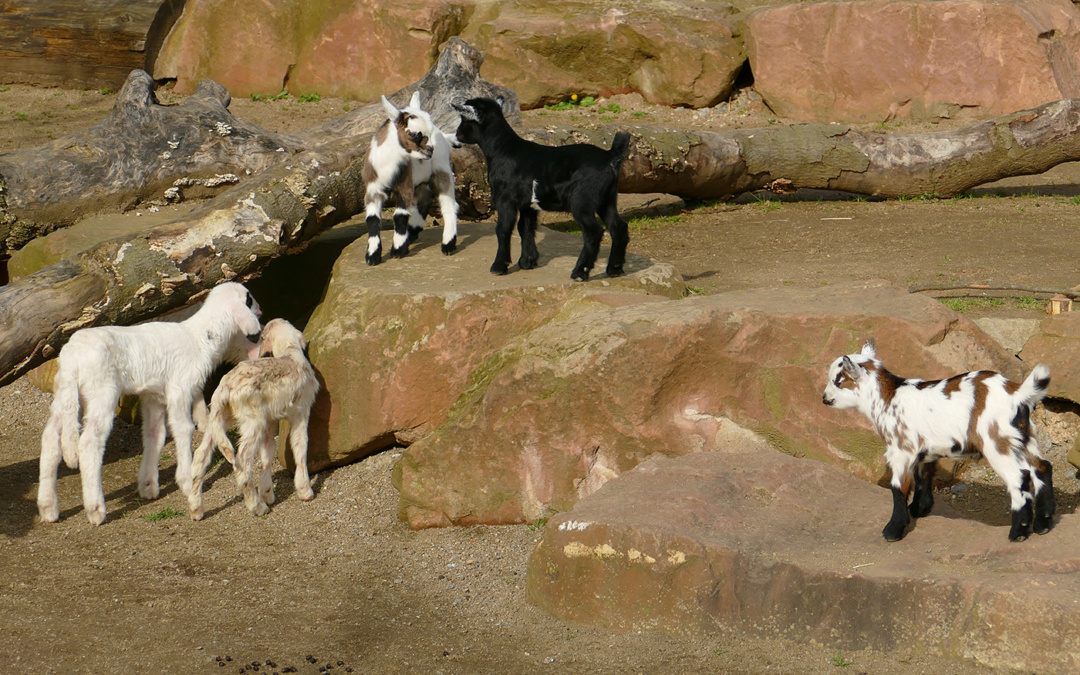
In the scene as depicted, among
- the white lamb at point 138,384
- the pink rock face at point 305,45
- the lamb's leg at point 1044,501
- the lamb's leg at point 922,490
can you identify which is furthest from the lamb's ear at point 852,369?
the pink rock face at point 305,45

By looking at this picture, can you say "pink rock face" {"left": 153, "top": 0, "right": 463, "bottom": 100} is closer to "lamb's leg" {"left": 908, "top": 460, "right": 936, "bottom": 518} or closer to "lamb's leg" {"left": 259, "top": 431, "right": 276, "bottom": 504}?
"lamb's leg" {"left": 259, "top": 431, "right": 276, "bottom": 504}

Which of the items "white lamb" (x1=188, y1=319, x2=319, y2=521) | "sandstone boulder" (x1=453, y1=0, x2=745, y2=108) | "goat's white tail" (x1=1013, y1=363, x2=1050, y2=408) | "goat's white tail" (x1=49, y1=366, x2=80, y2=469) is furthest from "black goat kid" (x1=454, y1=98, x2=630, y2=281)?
"sandstone boulder" (x1=453, y1=0, x2=745, y2=108)

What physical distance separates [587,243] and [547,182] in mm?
473

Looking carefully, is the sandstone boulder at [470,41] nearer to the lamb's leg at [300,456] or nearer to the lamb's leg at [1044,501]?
the lamb's leg at [300,456]

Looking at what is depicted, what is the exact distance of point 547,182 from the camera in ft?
21.8

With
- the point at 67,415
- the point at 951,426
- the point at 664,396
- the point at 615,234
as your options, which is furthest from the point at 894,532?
the point at 67,415

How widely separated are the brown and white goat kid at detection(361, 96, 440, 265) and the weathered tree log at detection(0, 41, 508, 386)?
2.97ft

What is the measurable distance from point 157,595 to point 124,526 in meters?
1.14

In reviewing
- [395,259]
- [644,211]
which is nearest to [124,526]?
[395,259]

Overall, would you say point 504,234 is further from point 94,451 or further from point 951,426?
point 951,426

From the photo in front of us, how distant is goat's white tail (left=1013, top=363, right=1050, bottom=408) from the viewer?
429 centimetres

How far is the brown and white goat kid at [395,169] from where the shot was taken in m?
7.17

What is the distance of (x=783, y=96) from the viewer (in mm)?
14055

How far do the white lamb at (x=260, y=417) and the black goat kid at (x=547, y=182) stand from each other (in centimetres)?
154
